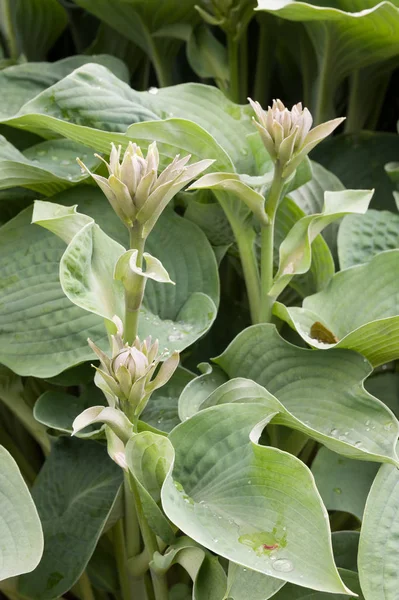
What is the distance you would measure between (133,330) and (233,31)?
1.52ft

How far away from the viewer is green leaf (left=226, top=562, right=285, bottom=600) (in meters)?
0.40

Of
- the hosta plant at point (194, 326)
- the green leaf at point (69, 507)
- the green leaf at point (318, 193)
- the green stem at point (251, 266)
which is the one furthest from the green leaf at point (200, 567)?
the green leaf at point (318, 193)

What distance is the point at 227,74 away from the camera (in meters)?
0.79

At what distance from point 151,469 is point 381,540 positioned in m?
0.15

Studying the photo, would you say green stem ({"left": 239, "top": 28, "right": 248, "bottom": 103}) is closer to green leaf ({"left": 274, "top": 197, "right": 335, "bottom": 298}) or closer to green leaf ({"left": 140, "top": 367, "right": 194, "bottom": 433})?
green leaf ({"left": 274, "top": 197, "right": 335, "bottom": 298})

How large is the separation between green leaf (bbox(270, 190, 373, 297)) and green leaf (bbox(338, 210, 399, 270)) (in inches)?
3.3

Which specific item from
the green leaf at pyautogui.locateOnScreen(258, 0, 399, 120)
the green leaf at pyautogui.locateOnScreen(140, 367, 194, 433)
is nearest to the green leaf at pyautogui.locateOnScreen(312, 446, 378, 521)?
the green leaf at pyautogui.locateOnScreen(140, 367, 194, 433)

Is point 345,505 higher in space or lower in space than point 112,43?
lower

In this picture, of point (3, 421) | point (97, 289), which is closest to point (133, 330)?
point (97, 289)

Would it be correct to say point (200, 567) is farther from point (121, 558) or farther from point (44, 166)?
point (44, 166)

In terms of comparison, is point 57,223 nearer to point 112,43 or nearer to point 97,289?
point 97,289

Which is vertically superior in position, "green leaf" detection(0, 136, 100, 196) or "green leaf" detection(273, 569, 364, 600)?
"green leaf" detection(0, 136, 100, 196)

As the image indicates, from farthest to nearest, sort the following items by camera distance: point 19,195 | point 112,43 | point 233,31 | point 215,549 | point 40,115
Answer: point 112,43, point 233,31, point 19,195, point 40,115, point 215,549

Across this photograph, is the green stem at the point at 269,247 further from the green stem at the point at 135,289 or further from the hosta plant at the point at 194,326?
the green stem at the point at 135,289
